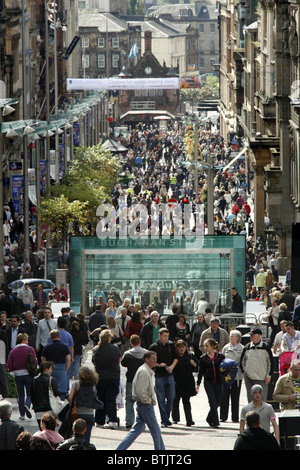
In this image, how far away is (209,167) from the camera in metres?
A: 43.8

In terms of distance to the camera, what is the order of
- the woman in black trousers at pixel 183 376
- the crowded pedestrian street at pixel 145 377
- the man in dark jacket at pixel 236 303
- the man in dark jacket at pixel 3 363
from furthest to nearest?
the man in dark jacket at pixel 236 303 < the man in dark jacket at pixel 3 363 < the woman in black trousers at pixel 183 376 < the crowded pedestrian street at pixel 145 377

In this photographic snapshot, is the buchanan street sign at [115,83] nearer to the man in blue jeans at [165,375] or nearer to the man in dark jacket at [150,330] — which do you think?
the man in dark jacket at [150,330]

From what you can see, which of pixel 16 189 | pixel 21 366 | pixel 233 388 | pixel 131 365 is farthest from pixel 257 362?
pixel 16 189

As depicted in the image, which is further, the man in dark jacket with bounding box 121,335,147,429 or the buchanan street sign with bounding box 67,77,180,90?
the buchanan street sign with bounding box 67,77,180,90

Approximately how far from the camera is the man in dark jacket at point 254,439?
40.8ft

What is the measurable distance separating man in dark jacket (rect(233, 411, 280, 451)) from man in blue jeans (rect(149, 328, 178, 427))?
5433mm

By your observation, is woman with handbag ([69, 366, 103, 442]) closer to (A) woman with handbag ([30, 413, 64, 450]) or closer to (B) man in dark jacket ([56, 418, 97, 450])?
(A) woman with handbag ([30, 413, 64, 450])

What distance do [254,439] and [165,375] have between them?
18.5ft

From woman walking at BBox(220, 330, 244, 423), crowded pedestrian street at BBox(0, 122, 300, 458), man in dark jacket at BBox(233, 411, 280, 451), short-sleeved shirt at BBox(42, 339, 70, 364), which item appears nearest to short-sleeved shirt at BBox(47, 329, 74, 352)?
crowded pedestrian street at BBox(0, 122, 300, 458)

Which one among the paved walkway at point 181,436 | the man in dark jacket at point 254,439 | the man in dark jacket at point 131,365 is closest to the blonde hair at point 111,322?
the paved walkway at point 181,436

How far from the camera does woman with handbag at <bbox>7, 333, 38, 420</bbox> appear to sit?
18344mm

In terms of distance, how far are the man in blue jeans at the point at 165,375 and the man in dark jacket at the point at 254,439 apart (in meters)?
5.43

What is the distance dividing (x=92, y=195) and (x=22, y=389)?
106 ft

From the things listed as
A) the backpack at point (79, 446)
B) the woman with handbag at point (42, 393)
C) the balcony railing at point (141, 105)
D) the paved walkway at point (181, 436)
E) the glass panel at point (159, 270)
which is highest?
the balcony railing at point (141, 105)
